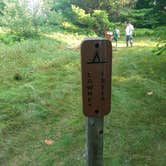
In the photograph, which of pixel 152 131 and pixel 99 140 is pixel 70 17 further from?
pixel 99 140

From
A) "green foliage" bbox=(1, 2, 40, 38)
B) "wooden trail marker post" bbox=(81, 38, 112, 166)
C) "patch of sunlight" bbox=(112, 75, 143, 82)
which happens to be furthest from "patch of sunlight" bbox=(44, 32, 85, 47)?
"wooden trail marker post" bbox=(81, 38, 112, 166)

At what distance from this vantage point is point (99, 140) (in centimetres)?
235

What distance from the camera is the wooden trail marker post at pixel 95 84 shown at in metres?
2.15

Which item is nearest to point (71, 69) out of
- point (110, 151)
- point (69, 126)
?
point (69, 126)

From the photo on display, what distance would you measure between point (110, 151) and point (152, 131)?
3.27ft

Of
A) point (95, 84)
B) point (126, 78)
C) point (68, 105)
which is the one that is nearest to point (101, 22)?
point (126, 78)

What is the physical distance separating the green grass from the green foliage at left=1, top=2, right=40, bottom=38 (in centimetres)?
452

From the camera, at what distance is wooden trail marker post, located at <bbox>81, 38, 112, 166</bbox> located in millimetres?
2146

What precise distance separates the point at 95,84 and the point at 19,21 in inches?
496

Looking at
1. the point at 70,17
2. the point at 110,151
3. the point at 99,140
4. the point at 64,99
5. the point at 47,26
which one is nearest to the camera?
the point at 99,140

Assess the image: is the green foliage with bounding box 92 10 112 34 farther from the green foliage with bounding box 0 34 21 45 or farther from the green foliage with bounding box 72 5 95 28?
the green foliage with bounding box 0 34 21 45

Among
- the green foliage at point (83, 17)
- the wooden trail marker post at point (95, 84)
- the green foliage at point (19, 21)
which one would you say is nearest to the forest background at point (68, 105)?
the green foliage at point (19, 21)

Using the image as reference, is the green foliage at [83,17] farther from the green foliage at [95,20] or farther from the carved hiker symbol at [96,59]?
the carved hiker symbol at [96,59]

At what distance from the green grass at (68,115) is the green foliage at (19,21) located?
4.52 m
